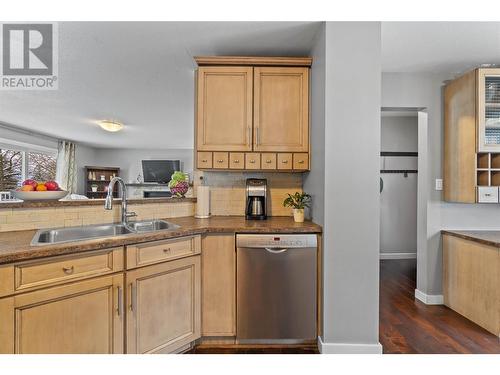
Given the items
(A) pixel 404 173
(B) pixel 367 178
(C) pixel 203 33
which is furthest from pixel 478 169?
(C) pixel 203 33

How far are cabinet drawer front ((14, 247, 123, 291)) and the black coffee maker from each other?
118 cm

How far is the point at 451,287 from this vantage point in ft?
8.73

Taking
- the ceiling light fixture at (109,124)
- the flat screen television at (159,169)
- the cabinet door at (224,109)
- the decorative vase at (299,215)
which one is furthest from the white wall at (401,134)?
the ceiling light fixture at (109,124)

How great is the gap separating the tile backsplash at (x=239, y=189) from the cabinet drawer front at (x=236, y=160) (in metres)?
0.37

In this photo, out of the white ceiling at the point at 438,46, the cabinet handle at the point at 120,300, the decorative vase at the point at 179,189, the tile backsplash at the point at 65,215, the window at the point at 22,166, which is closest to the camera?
the cabinet handle at the point at 120,300

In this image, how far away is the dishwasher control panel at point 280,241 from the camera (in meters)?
1.94

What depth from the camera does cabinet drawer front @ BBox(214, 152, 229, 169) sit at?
2350 millimetres

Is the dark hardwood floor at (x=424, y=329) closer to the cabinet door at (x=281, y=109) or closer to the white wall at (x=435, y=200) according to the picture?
the white wall at (x=435, y=200)

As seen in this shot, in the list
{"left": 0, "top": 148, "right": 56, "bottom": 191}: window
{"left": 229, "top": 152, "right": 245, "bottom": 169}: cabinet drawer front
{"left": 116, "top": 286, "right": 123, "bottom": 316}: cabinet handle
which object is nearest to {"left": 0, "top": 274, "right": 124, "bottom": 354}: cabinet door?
{"left": 116, "top": 286, "right": 123, "bottom": 316}: cabinet handle

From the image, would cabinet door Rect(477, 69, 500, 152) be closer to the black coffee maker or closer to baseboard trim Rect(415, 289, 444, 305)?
baseboard trim Rect(415, 289, 444, 305)

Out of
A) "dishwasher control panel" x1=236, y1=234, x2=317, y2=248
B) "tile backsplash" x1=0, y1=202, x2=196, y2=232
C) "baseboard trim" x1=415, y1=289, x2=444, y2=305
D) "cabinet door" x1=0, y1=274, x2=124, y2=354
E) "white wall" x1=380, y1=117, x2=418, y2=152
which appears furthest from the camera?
"white wall" x1=380, y1=117, x2=418, y2=152

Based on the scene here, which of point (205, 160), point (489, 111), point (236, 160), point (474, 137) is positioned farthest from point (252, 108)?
point (489, 111)
